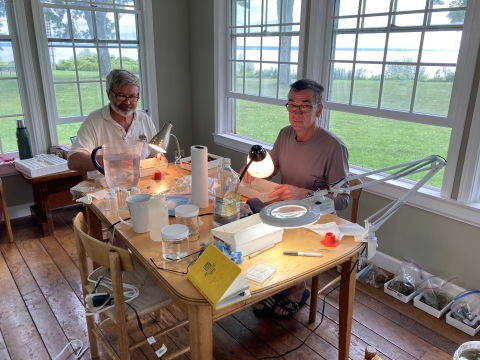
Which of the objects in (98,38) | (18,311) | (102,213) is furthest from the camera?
(98,38)

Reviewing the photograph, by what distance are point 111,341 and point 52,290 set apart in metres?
0.70

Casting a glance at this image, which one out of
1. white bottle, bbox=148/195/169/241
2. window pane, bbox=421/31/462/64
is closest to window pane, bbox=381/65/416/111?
window pane, bbox=421/31/462/64

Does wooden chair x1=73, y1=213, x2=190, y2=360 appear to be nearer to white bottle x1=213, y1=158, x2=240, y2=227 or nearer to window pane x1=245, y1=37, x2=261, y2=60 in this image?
white bottle x1=213, y1=158, x2=240, y2=227

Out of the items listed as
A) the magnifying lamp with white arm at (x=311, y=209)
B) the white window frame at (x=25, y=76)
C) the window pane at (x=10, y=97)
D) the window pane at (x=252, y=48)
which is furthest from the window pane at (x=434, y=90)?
the window pane at (x=10, y=97)

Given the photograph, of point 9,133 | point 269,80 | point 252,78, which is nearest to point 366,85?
point 269,80

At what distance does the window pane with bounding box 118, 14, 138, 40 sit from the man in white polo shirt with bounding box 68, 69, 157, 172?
1.46 m

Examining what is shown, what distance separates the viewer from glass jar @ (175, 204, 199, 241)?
1464mm

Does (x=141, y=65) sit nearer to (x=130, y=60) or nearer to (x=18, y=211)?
(x=130, y=60)

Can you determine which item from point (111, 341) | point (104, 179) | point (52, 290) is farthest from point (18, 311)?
point (104, 179)

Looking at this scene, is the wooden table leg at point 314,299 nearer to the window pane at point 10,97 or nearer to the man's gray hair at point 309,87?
the man's gray hair at point 309,87

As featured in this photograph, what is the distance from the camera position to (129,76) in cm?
236

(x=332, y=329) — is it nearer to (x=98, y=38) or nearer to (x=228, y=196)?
(x=228, y=196)

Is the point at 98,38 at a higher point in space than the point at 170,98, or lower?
higher

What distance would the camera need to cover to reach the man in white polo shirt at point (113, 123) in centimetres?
234
